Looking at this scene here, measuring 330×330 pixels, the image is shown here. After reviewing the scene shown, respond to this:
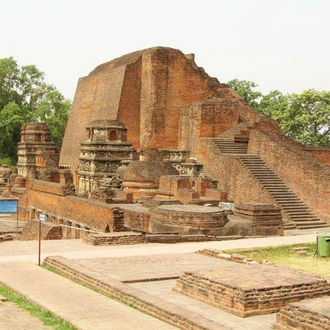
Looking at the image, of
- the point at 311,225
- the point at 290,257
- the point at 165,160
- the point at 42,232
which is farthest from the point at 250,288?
the point at 165,160

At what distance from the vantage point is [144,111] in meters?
30.4

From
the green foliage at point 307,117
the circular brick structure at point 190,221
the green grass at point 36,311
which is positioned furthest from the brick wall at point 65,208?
the green foliage at point 307,117

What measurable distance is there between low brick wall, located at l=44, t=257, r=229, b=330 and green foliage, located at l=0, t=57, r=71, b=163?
40.0 m

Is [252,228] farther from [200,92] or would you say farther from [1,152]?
[1,152]

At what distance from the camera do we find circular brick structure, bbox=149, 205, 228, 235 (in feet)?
50.5

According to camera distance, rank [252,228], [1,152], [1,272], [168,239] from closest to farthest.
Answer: [1,272] → [168,239] → [252,228] → [1,152]

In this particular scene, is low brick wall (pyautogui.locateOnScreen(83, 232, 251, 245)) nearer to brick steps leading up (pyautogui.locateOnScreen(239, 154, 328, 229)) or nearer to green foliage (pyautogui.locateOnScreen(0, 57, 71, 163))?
brick steps leading up (pyautogui.locateOnScreen(239, 154, 328, 229))

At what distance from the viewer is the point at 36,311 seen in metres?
7.29

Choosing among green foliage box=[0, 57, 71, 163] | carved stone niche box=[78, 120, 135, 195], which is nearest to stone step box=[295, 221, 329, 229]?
carved stone niche box=[78, 120, 135, 195]

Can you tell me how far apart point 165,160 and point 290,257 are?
15.3 m

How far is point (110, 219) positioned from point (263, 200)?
636 centimetres

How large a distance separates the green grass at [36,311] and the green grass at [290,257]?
4.83 m

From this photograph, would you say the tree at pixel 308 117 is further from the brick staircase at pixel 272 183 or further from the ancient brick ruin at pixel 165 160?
the brick staircase at pixel 272 183

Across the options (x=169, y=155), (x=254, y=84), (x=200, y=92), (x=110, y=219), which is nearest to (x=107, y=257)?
(x=110, y=219)
